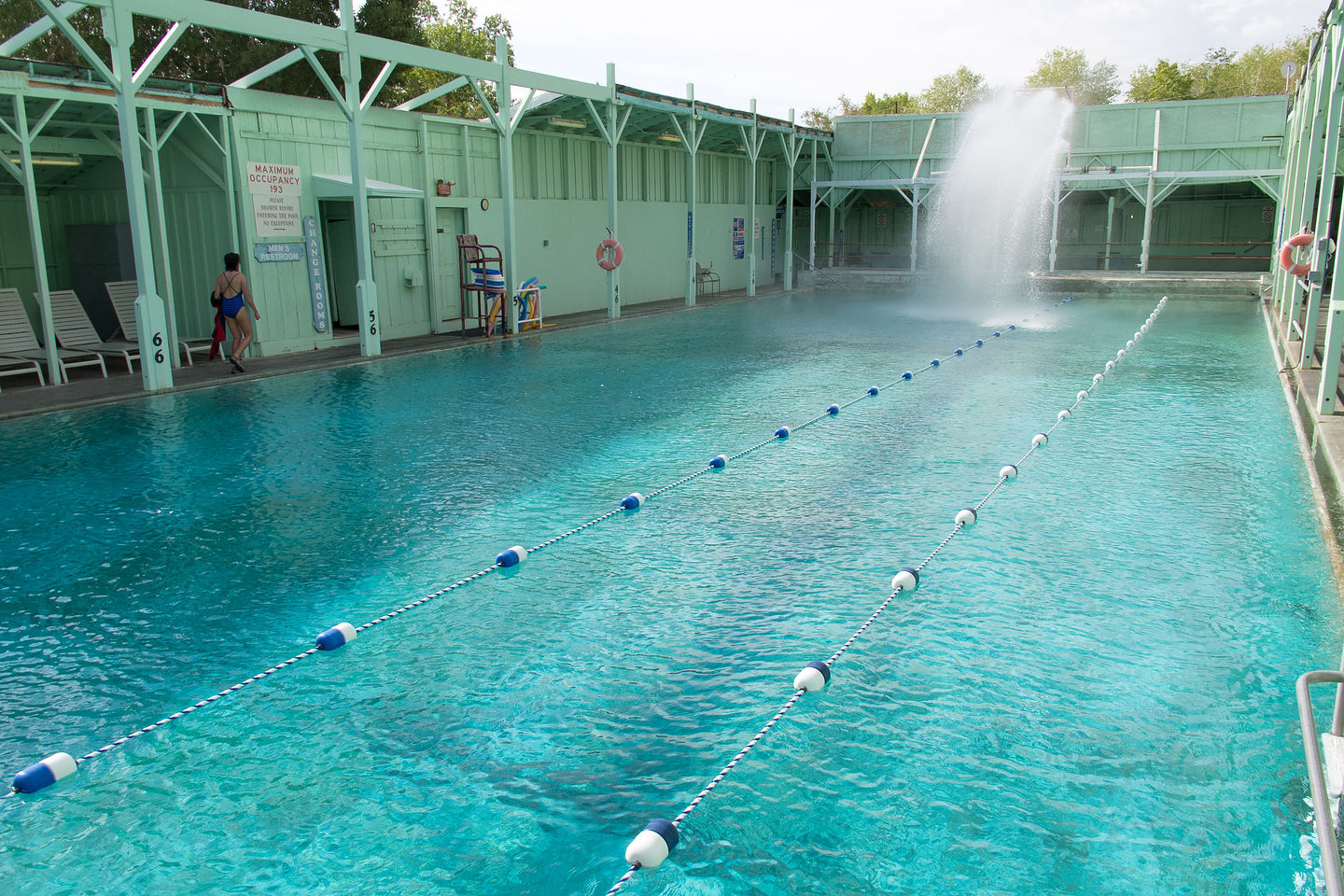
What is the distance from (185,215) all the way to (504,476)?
9.15 m

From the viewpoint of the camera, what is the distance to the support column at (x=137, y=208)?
34.1ft

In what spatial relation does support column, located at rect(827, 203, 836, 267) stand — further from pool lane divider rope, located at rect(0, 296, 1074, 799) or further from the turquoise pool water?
pool lane divider rope, located at rect(0, 296, 1074, 799)

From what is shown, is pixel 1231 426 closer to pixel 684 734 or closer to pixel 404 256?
pixel 684 734

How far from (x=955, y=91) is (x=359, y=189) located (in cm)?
8287

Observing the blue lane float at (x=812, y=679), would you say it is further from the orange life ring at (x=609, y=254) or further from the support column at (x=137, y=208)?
the orange life ring at (x=609, y=254)

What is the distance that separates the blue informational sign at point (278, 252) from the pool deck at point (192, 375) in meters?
1.43


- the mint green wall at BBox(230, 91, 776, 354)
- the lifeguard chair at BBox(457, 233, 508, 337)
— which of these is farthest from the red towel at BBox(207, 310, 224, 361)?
the lifeguard chair at BBox(457, 233, 508, 337)

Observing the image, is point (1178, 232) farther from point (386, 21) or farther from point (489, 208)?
point (386, 21)

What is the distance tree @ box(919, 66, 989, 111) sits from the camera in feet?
278

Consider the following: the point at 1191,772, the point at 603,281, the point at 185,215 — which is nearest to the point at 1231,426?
the point at 1191,772

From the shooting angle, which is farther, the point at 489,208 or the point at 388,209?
the point at 489,208

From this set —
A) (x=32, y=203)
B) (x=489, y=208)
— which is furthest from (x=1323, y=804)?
(x=489, y=208)

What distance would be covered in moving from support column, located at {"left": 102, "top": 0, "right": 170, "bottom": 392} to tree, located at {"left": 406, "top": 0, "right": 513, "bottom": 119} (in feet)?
111

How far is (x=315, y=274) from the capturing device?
15156mm
